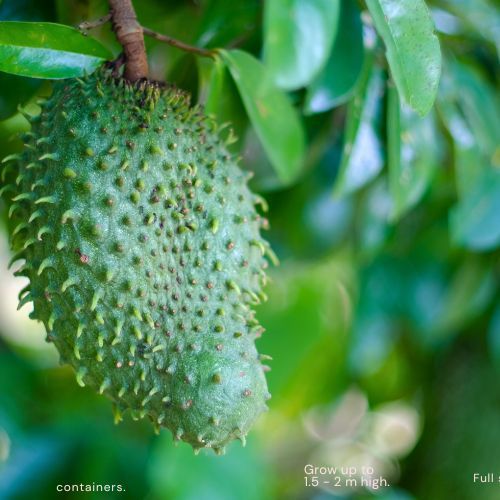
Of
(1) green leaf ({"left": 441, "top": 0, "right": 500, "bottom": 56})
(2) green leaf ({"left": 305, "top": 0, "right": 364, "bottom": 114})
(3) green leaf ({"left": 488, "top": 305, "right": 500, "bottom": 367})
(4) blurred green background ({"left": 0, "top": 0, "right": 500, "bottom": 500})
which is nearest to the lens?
(2) green leaf ({"left": 305, "top": 0, "right": 364, "bottom": 114})

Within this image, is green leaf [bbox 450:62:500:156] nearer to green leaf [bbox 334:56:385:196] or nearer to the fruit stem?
green leaf [bbox 334:56:385:196]

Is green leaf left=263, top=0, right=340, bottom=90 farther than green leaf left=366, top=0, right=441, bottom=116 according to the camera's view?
Yes

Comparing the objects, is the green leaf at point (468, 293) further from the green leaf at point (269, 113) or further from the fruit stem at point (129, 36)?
the fruit stem at point (129, 36)

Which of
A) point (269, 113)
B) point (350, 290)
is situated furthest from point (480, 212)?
point (350, 290)

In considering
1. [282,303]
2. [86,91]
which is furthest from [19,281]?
[86,91]

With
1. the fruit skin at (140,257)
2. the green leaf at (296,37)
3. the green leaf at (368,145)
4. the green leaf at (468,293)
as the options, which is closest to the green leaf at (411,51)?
the green leaf at (296,37)

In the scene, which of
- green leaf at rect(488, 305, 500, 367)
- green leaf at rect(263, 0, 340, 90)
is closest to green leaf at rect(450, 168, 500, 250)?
green leaf at rect(488, 305, 500, 367)

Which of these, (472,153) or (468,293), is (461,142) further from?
(468,293)
